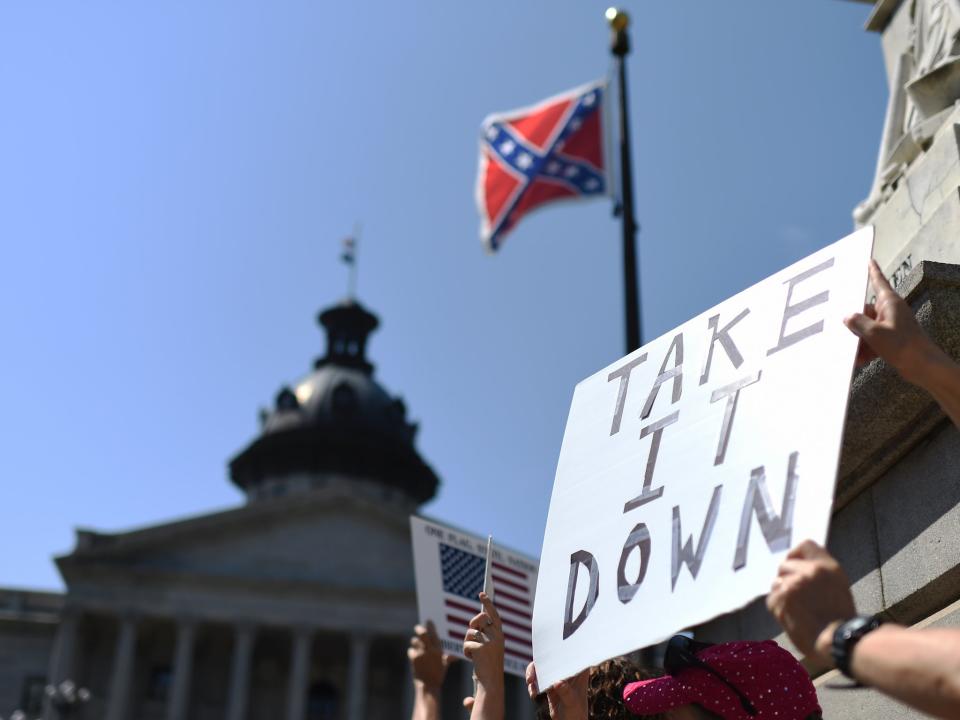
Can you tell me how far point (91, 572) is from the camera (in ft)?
154

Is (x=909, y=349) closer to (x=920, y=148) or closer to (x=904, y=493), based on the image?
(x=904, y=493)

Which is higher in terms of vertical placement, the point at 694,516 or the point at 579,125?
the point at 579,125

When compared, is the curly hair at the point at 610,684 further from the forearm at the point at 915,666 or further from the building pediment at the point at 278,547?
the building pediment at the point at 278,547

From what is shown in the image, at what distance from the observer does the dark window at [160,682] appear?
161 ft

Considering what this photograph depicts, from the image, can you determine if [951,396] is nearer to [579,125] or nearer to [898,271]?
[898,271]

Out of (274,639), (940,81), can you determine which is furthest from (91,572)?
(940,81)

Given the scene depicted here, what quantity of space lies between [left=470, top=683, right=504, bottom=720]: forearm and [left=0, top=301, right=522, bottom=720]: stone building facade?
4464cm

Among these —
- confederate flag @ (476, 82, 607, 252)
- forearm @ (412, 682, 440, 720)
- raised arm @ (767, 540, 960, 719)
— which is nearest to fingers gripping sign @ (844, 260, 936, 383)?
raised arm @ (767, 540, 960, 719)

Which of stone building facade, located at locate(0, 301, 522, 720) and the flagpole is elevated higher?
stone building facade, located at locate(0, 301, 522, 720)

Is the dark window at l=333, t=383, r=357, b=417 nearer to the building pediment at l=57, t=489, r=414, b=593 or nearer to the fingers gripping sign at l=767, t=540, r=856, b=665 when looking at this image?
the building pediment at l=57, t=489, r=414, b=593

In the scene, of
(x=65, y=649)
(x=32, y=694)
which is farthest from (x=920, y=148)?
(x=32, y=694)

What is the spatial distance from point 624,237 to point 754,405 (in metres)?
8.51

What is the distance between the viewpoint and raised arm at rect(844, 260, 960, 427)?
84.0 inches

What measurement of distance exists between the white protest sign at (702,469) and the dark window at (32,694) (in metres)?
50.2
